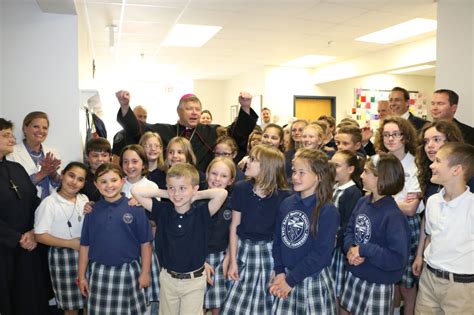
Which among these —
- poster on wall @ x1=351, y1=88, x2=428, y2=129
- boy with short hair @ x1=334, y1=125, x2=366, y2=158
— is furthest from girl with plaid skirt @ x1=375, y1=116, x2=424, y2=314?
poster on wall @ x1=351, y1=88, x2=428, y2=129

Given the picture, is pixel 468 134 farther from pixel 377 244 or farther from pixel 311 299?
pixel 311 299

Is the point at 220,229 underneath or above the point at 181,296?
above

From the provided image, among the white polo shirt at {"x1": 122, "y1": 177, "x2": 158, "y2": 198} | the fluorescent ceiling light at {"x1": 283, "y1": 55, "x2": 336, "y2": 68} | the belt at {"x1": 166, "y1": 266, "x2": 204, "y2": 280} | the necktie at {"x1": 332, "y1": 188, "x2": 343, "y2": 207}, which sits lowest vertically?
the belt at {"x1": 166, "y1": 266, "x2": 204, "y2": 280}

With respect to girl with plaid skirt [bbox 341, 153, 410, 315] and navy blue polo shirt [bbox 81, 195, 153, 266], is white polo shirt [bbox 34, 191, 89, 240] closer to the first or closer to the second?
navy blue polo shirt [bbox 81, 195, 153, 266]

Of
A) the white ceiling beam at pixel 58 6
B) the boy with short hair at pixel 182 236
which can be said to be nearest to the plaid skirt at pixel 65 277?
the boy with short hair at pixel 182 236

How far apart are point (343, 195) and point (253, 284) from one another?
823 mm

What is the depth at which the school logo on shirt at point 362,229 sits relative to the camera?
7.57 ft

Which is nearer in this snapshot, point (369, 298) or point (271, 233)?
point (369, 298)

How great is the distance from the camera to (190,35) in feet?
20.4

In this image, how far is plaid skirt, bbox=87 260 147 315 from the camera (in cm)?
239

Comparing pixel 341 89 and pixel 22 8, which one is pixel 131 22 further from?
pixel 341 89

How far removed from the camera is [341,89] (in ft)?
31.3

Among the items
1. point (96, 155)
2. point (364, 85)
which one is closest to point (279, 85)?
point (364, 85)

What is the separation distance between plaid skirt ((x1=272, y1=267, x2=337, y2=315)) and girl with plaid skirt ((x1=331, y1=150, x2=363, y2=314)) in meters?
0.30
